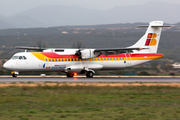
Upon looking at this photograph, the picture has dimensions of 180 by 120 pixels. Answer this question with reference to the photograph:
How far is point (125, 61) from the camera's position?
34875mm

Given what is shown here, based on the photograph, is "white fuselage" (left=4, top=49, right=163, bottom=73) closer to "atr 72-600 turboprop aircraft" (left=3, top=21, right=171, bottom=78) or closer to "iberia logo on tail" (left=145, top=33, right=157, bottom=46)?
"atr 72-600 turboprop aircraft" (left=3, top=21, right=171, bottom=78)

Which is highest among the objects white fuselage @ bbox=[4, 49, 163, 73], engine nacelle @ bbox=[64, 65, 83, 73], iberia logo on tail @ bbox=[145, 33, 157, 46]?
iberia logo on tail @ bbox=[145, 33, 157, 46]

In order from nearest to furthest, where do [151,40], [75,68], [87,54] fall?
[75,68] → [87,54] → [151,40]

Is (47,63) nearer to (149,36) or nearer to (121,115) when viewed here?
(149,36)

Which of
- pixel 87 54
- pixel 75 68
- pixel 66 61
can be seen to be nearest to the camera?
pixel 66 61

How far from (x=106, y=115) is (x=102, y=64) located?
21789 millimetres

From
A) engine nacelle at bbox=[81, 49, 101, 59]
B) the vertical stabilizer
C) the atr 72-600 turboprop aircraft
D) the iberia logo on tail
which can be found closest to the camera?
the atr 72-600 turboprop aircraft

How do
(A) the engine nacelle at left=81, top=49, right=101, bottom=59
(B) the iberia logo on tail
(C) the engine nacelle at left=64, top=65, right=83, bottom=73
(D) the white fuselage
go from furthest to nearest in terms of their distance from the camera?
1. (B) the iberia logo on tail
2. (A) the engine nacelle at left=81, top=49, right=101, bottom=59
3. (C) the engine nacelle at left=64, top=65, right=83, bottom=73
4. (D) the white fuselage

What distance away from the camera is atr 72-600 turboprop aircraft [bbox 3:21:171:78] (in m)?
31.2

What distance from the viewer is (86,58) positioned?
33438 millimetres

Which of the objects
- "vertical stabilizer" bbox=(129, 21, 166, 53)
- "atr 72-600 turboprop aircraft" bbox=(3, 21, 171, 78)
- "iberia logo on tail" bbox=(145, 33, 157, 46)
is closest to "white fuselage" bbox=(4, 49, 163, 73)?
"atr 72-600 turboprop aircraft" bbox=(3, 21, 171, 78)

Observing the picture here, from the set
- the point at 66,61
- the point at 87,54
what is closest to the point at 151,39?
the point at 87,54

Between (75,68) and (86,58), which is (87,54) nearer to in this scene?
(86,58)

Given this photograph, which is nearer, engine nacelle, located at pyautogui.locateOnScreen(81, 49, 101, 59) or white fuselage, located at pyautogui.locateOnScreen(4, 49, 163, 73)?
white fuselage, located at pyautogui.locateOnScreen(4, 49, 163, 73)
